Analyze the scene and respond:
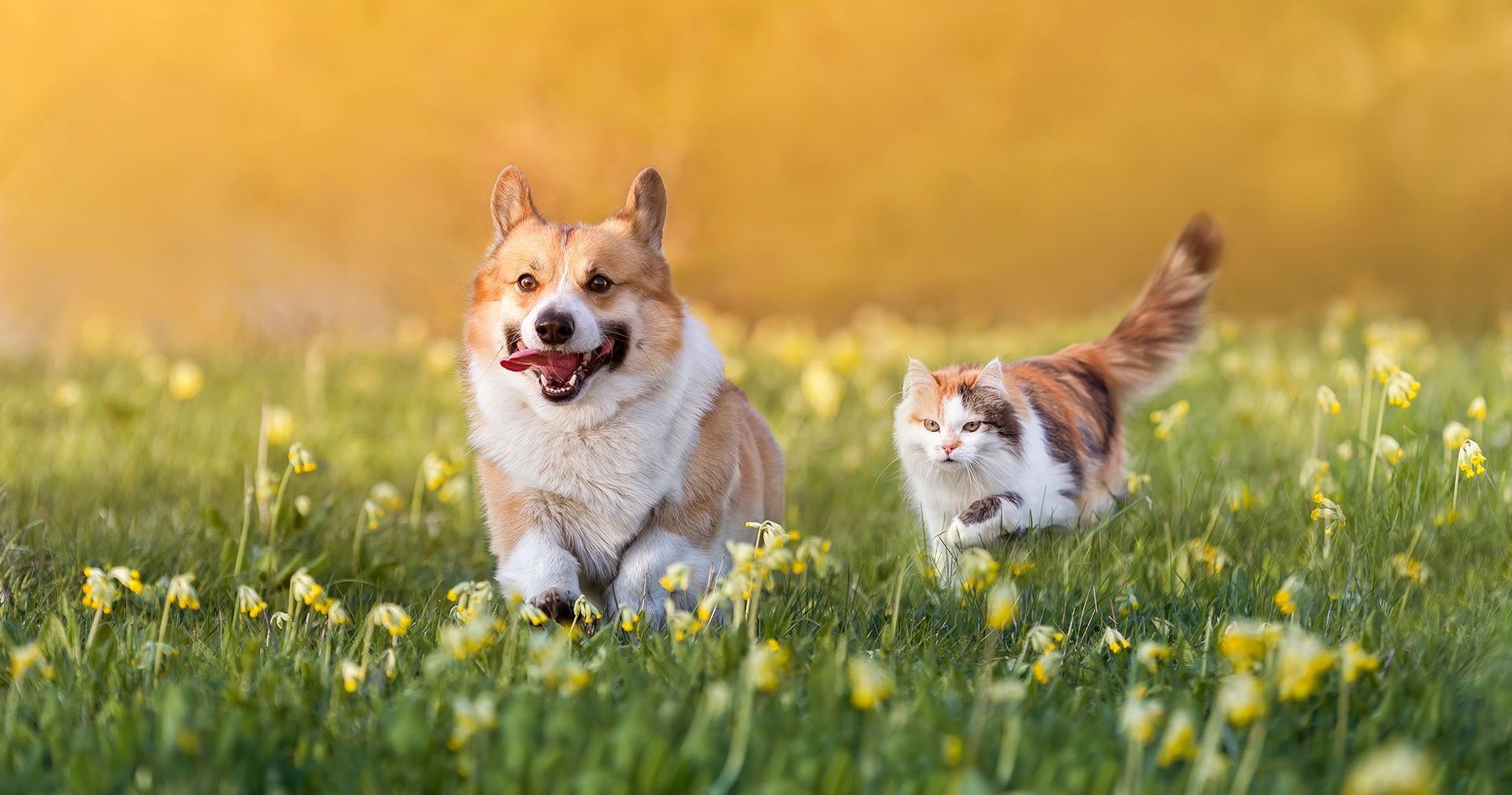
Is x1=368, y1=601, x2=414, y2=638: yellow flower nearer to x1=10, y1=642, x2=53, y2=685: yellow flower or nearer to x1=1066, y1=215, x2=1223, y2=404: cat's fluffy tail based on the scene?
x1=10, y1=642, x2=53, y2=685: yellow flower

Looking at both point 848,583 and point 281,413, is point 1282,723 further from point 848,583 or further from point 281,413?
point 281,413

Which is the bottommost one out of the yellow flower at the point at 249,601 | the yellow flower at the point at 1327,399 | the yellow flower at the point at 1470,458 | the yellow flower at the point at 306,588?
the yellow flower at the point at 249,601

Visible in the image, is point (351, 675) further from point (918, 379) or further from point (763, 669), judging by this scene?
point (918, 379)

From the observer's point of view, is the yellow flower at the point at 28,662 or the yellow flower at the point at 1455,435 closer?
the yellow flower at the point at 28,662

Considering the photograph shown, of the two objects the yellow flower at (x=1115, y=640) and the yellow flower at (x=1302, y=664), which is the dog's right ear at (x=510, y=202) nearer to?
the yellow flower at (x=1115, y=640)

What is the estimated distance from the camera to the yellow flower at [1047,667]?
274cm

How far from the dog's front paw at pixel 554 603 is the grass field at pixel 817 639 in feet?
0.30

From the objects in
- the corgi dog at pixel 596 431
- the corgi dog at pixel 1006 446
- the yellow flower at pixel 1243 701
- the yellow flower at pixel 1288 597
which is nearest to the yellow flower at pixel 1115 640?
the yellow flower at pixel 1288 597

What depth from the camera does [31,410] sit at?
23.3 feet

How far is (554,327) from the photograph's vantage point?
353cm

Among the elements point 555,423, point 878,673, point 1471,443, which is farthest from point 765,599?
point 1471,443

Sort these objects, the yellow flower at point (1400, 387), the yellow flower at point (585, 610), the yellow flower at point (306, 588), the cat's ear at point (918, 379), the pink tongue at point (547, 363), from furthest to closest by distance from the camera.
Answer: the cat's ear at point (918, 379), the yellow flower at point (1400, 387), the pink tongue at point (547, 363), the yellow flower at point (585, 610), the yellow flower at point (306, 588)

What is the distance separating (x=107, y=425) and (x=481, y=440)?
3.73 meters

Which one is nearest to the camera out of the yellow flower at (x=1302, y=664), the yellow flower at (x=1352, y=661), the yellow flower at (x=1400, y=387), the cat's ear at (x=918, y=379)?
the yellow flower at (x=1302, y=664)
